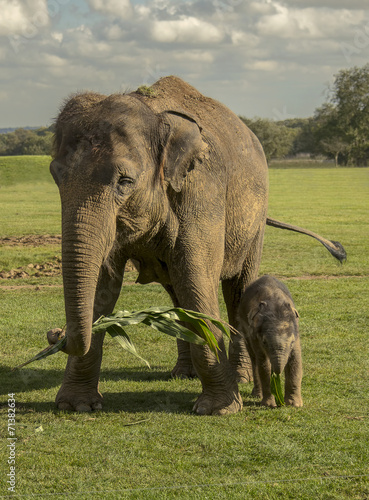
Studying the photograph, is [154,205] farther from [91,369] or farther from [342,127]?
[342,127]

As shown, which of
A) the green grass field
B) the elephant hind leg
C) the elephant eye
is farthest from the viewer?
the elephant hind leg

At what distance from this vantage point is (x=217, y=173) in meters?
7.13

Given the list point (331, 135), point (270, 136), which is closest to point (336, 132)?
point (331, 135)

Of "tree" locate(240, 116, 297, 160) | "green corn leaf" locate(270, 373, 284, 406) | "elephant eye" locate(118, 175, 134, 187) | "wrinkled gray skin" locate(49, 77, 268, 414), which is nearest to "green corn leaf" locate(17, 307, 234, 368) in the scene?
"wrinkled gray skin" locate(49, 77, 268, 414)

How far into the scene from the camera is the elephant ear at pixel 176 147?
21.1ft

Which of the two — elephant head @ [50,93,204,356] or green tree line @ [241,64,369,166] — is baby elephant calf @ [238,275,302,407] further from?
green tree line @ [241,64,369,166]

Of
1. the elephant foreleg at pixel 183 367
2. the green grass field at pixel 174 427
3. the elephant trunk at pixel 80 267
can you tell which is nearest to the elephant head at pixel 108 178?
the elephant trunk at pixel 80 267

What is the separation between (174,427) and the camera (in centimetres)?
667

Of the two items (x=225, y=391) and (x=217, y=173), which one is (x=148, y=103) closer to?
(x=217, y=173)

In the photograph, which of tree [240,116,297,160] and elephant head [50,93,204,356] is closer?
elephant head [50,93,204,356]

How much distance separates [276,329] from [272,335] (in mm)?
69

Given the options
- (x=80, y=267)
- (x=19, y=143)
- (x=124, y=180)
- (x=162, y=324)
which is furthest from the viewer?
(x=19, y=143)

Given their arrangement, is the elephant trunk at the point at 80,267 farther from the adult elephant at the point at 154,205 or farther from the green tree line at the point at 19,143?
the green tree line at the point at 19,143

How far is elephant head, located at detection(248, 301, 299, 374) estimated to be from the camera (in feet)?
22.5
